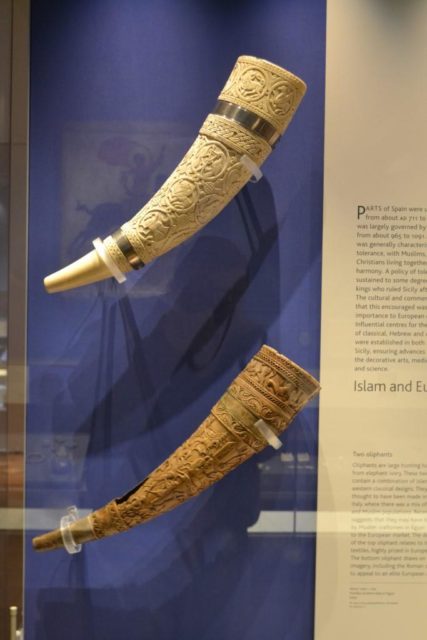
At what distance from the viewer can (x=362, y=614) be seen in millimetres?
2938

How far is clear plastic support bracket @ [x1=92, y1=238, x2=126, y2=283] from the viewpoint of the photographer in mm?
2645

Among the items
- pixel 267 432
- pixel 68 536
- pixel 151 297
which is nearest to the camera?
pixel 267 432

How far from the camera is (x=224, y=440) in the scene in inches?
104

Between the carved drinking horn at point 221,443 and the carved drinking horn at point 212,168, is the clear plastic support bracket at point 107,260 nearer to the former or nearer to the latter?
the carved drinking horn at point 212,168

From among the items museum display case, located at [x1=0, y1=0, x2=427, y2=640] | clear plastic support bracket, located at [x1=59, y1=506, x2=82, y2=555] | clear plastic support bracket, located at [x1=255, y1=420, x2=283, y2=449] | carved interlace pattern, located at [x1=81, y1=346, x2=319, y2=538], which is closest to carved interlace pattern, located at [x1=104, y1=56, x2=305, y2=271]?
museum display case, located at [x1=0, y1=0, x2=427, y2=640]

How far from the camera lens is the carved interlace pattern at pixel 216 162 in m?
2.62

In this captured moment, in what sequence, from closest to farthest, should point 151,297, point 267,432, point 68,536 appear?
1. point 267,432
2. point 68,536
3. point 151,297

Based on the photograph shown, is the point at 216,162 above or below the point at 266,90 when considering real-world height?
below

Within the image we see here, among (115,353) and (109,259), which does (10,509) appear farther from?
(109,259)

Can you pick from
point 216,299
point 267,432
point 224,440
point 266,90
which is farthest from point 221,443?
point 266,90

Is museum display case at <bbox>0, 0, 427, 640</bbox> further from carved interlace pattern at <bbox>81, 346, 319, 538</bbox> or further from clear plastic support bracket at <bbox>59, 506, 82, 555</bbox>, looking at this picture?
carved interlace pattern at <bbox>81, 346, 319, 538</bbox>

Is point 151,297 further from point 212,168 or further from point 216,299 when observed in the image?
point 212,168

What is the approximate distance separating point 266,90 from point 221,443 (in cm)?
113

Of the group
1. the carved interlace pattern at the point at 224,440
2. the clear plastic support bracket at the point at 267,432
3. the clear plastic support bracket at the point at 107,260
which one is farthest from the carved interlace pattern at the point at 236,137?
the clear plastic support bracket at the point at 267,432
